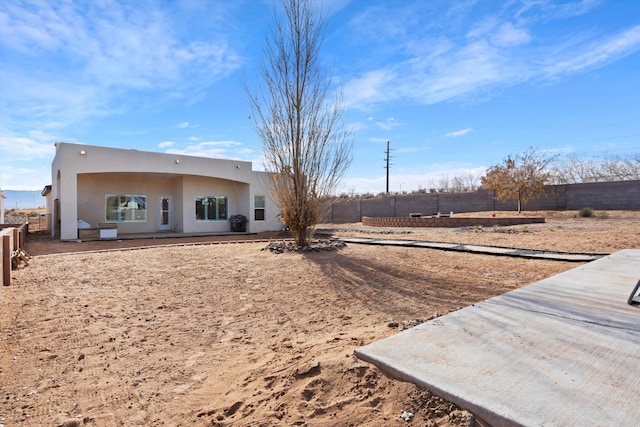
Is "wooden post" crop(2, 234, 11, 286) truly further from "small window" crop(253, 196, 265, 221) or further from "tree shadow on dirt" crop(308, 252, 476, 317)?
"small window" crop(253, 196, 265, 221)

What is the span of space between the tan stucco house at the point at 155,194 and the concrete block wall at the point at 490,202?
520 centimetres

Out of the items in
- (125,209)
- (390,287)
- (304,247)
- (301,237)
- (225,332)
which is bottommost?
(225,332)

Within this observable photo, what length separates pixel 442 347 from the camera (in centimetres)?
259

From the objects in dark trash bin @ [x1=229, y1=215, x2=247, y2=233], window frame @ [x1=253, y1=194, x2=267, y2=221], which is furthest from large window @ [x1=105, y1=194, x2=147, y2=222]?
window frame @ [x1=253, y1=194, x2=267, y2=221]

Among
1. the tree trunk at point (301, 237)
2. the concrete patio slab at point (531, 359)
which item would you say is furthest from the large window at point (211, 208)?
the concrete patio slab at point (531, 359)

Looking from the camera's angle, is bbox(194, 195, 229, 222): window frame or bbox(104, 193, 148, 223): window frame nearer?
bbox(104, 193, 148, 223): window frame

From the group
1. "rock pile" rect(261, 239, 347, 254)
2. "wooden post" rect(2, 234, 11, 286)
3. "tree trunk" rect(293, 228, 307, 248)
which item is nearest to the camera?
"wooden post" rect(2, 234, 11, 286)

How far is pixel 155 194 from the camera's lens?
19125 millimetres

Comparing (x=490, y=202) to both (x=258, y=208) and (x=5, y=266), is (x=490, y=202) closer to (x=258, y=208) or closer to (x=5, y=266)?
(x=258, y=208)

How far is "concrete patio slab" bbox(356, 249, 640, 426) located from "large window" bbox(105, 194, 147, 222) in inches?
728

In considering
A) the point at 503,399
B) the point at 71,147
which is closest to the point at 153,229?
the point at 71,147

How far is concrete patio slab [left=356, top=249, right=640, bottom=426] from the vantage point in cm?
179

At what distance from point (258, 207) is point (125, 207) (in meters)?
6.67

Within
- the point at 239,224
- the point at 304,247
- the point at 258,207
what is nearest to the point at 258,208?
the point at 258,207
